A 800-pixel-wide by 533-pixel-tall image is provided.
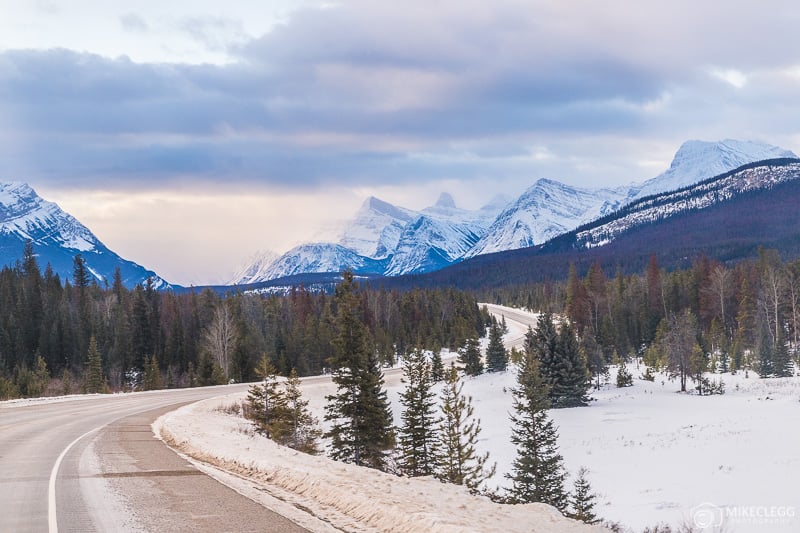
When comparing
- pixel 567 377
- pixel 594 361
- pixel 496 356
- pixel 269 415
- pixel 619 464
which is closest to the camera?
pixel 269 415

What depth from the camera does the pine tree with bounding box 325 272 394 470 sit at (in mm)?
30312

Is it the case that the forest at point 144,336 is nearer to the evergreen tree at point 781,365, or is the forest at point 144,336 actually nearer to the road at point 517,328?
the road at point 517,328

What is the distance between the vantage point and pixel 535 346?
5622 cm

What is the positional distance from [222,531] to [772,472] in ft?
84.9

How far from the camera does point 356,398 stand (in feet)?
102

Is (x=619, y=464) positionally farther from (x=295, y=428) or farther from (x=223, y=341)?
(x=223, y=341)

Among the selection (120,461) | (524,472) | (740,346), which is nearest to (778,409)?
(524,472)

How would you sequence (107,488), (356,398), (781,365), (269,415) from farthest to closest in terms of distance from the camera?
(781,365) → (269,415) → (356,398) → (107,488)

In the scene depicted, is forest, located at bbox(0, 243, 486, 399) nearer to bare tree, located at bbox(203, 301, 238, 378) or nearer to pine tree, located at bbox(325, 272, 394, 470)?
bare tree, located at bbox(203, 301, 238, 378)

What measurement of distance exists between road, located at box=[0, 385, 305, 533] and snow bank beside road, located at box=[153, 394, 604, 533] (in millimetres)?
1001

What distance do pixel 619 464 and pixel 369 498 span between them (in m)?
26.1

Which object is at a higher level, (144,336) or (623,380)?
(144,336)

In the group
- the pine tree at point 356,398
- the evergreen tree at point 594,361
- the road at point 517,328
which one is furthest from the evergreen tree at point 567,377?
the pine tree at point 356,398

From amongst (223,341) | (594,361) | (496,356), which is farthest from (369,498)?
(223,341)
